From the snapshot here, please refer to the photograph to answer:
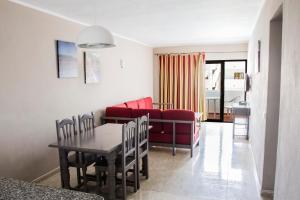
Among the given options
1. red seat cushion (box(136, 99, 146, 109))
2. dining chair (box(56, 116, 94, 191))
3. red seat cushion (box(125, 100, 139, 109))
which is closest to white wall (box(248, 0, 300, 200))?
dining chair (box(56, 116, 94, 191))

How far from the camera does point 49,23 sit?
3539 millimetres

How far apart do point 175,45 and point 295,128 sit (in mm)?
A: 6304

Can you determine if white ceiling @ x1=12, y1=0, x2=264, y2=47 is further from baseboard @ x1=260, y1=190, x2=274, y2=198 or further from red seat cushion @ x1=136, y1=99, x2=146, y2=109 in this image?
baseboard @ x1=260, y1=190, x2=274, y2=198

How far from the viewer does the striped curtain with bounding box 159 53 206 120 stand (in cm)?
741

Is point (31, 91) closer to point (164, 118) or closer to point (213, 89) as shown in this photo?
point (164, 118)

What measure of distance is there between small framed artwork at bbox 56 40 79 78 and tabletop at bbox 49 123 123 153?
1.12 metres

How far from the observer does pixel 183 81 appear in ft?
24.9

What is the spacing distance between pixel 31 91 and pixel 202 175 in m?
2.66

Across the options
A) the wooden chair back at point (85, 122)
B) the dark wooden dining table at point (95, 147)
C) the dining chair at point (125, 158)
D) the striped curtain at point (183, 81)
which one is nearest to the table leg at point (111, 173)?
the dark wooden dining table at point (95, 147)

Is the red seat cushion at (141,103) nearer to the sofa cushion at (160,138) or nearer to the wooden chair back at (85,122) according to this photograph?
the sofa cushion at (160,138)

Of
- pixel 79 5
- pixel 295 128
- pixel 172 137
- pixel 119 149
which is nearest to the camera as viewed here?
pixel 295 128

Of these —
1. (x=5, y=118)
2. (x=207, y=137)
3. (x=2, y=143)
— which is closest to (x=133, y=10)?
(x=5, y=118)

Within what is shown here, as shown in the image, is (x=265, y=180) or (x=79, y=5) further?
(x=79, y=5)

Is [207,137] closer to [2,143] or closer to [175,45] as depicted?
[175,45]
